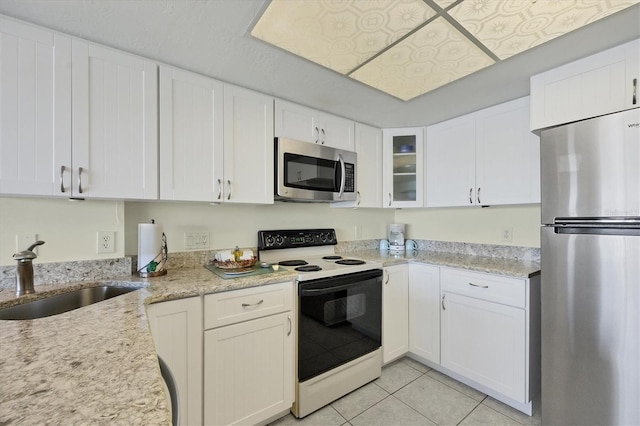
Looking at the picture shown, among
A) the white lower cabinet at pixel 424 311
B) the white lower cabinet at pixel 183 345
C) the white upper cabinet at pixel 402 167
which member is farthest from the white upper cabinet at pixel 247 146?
the white lower cabinet at pixel 424 311

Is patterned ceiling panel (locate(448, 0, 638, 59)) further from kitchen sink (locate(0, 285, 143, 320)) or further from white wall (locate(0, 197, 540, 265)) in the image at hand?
kitchen sink (locate(0, 285, 143, 320))

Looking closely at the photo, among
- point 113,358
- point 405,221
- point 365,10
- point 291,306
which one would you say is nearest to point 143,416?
point 113,358

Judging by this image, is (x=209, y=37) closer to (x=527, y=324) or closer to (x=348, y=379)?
(x=348, y=379)

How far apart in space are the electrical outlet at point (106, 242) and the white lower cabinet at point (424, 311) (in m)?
2.16

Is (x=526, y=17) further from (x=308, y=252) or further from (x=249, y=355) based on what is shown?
(x=249, y=355)

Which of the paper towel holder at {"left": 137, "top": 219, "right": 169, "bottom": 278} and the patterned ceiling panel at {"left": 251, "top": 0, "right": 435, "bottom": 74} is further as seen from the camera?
the paper towel holder at {"left": 137, "top": 219, "right": 169, "bottom": 278}

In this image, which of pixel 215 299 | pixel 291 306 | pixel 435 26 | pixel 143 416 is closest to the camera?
pixel 143 416

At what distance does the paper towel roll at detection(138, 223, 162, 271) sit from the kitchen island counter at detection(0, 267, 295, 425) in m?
0.50

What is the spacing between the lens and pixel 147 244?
1.57 m

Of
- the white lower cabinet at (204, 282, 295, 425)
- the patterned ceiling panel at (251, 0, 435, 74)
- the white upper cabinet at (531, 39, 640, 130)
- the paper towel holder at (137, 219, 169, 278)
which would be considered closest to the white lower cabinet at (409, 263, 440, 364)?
the white lower cabinet at (204, 282, 295, 425)

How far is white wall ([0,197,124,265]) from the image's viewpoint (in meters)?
1.34

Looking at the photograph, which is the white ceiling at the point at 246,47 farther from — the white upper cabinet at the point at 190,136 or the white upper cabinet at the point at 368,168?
the white upper cabinet at the point at 368,168

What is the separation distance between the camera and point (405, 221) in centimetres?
309

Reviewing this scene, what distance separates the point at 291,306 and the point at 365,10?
1570 mm
